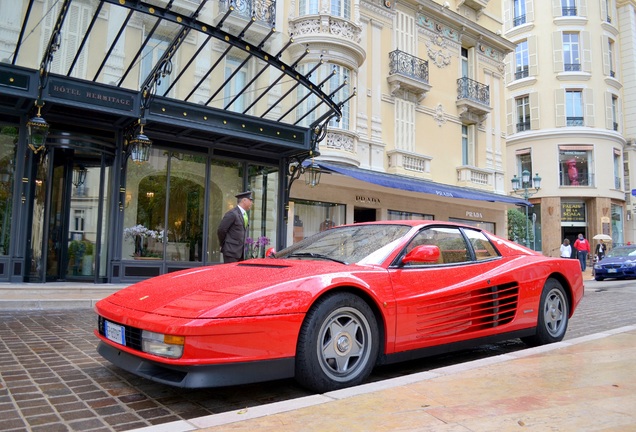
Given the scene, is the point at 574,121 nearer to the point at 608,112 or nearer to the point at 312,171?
the point at 608,112

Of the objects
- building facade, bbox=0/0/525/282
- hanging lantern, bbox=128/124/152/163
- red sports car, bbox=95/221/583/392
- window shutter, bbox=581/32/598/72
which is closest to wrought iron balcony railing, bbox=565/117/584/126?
window shutter, bbox=581/32/598/72

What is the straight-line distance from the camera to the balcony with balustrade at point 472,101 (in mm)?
20656

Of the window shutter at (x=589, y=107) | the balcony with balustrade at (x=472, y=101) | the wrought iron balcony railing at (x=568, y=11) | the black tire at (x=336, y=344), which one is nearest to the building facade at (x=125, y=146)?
the black tire at (x=336, y=344)

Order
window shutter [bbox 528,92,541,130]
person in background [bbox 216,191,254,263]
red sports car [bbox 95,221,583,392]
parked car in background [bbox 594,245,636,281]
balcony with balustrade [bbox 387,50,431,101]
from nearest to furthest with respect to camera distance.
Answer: red sports car [bbox 95,221,583,392] → person in background [bbox 216,191,254,263] → parked car in background [bbox 594,245,636,281] → balcony with balustrade [bbox 387,50,431,101] → window shutter [bbox 528,92,541,130]

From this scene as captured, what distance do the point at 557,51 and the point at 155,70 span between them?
109ft

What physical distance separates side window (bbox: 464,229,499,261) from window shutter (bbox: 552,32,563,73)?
114 feet

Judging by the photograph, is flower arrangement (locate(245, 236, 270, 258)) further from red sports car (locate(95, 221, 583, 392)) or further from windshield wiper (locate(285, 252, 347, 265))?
windshield wiper (locate(285, 252, 347, 265))

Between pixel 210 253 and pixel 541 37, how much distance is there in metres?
32.5

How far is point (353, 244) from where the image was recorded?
4.26m

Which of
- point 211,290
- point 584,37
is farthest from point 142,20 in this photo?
point 584,37

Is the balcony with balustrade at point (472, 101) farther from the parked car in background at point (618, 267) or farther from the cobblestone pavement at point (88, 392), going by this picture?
the cobblestone pavement at point (88, 392)

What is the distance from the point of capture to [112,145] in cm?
1029

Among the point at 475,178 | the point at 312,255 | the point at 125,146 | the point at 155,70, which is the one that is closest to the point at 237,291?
the point at 312,255

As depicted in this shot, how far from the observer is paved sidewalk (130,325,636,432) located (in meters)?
2.43
